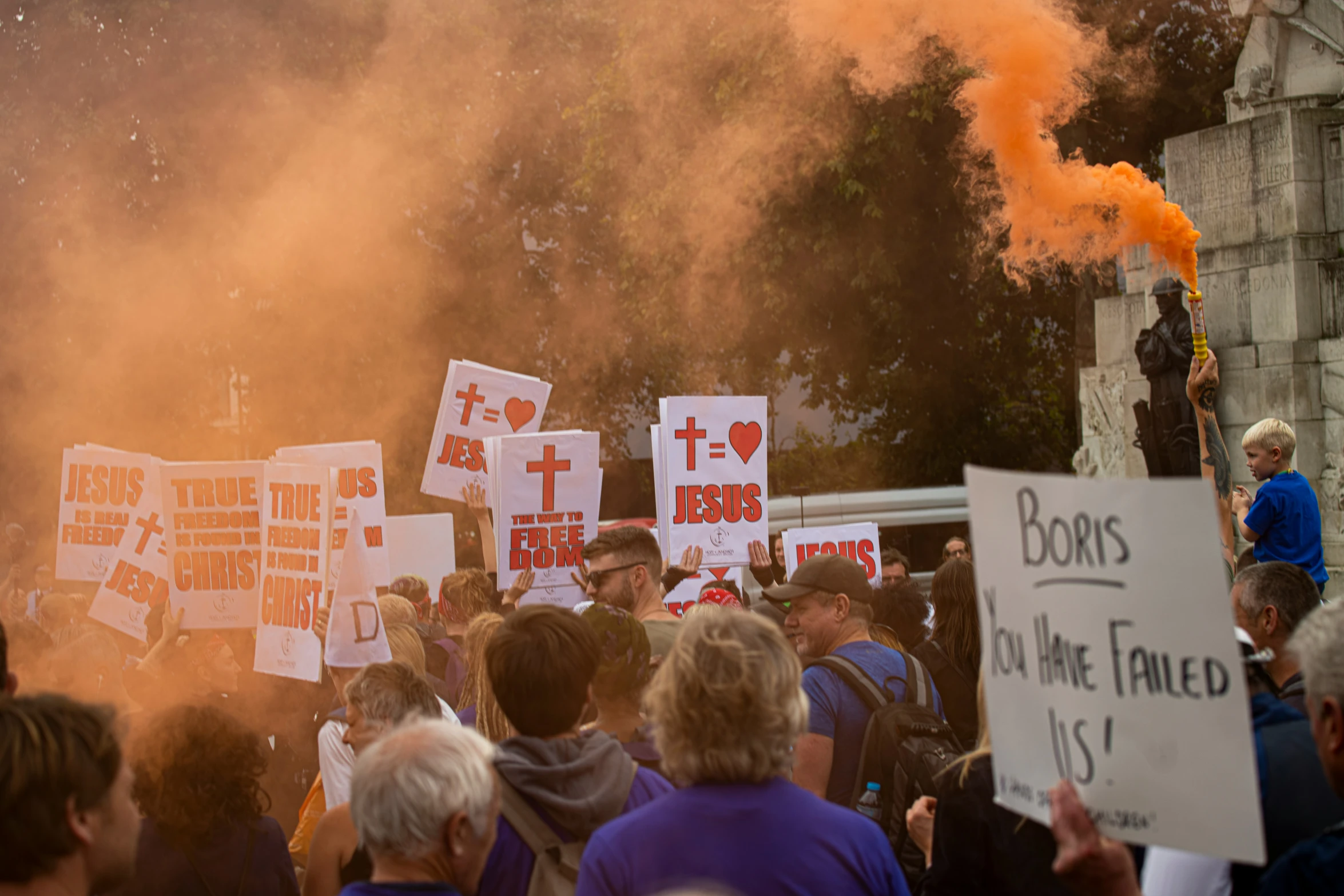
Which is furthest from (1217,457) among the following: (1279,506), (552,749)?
(552,749)

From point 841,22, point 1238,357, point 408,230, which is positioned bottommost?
point 1238,357

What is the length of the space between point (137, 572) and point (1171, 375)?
899cm

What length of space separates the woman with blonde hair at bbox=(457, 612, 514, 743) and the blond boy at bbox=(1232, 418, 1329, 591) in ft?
13.2

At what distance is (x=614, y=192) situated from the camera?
20516 mm

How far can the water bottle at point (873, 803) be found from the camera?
3.61 meters

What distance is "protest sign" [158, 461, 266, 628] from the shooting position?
640 cm

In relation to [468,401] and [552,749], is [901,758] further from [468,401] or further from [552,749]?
[468,401]

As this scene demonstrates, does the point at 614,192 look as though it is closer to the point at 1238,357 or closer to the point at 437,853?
the point at 1238,357

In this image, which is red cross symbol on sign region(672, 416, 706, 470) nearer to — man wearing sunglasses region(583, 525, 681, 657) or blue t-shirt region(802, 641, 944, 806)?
man wearing sunglasses region(583, 525, 681, 657)

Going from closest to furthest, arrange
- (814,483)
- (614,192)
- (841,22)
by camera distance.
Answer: (841,22), (614,192), (814,483)

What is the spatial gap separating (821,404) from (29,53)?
12909mm

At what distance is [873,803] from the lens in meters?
3.62

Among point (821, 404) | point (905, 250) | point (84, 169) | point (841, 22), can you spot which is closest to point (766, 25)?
point (841, 22)

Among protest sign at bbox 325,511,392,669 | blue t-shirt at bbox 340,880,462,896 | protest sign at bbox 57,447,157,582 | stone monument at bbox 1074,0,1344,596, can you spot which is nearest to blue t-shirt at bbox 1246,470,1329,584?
protest sign at bbox 325,511,392,669
